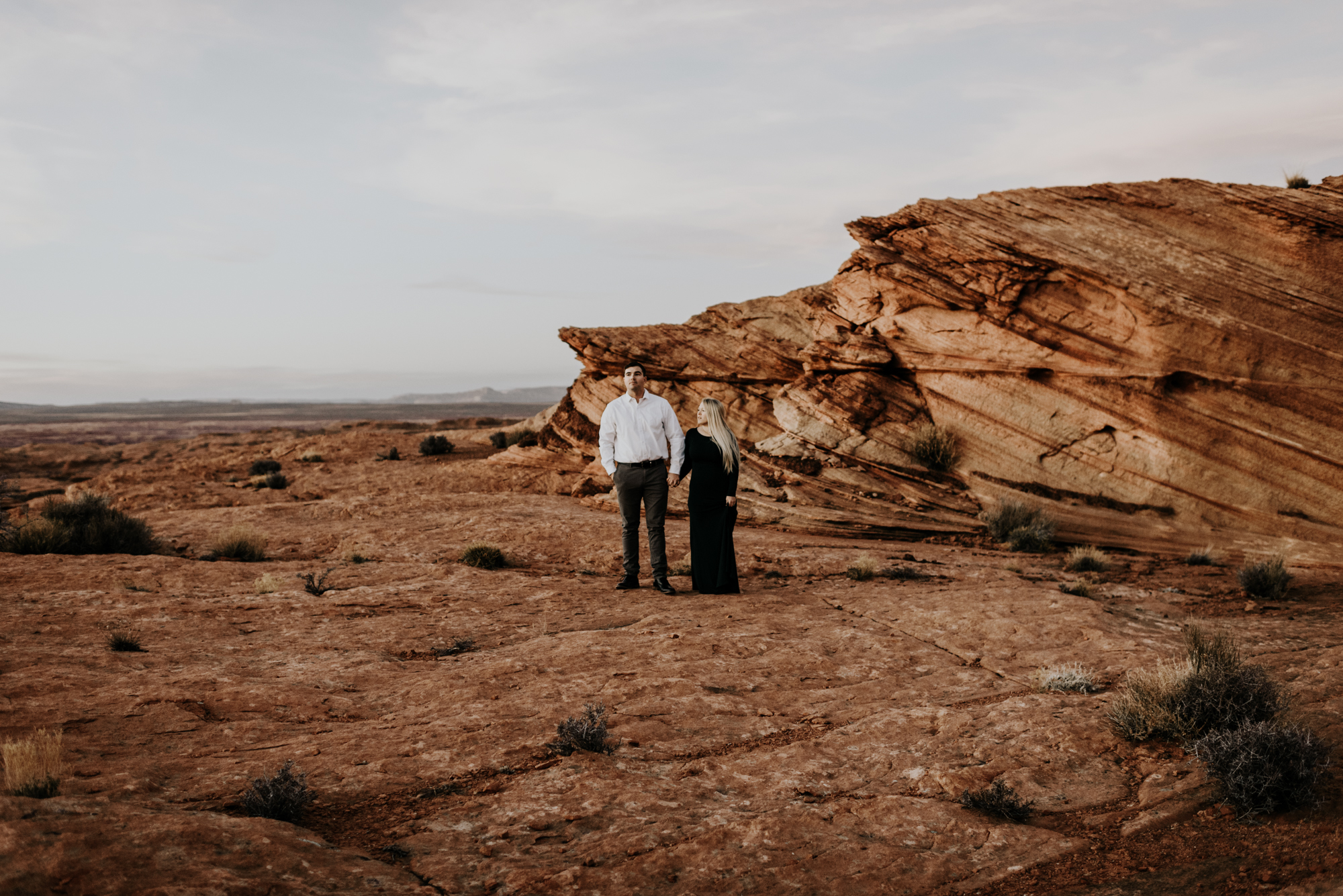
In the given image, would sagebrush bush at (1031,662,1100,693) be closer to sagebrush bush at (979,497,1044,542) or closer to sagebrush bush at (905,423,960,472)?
sagebrush bush at (979,497,1044,542)

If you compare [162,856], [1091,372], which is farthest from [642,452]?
[1091,372]

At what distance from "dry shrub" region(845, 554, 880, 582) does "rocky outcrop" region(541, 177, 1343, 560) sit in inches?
129

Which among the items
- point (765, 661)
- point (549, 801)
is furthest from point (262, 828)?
point (765, 661)

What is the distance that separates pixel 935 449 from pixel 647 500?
27.6 feet

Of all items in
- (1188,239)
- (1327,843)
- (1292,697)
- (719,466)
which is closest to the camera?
(1327,843)

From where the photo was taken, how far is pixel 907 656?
7.13 m

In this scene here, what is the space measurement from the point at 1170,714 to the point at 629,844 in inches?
148

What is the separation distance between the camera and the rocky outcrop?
12883 millimetres

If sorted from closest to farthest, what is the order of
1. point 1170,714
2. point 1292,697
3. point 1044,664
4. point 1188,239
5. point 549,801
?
point 549,801
point 1170,714
point 1292,697
point 1044,664
point 1188,239

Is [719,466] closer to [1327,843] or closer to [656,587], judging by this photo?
[656,587]

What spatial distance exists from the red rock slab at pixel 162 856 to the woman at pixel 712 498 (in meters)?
6.26

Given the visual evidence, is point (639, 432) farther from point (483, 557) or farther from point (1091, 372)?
point (1091, 372)

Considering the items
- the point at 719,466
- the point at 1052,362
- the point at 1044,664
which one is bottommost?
the point at 1044,664

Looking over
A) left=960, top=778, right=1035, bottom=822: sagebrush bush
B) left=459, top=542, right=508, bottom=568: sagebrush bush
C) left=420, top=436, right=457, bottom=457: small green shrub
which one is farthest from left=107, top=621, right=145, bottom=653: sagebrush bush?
left=420, top=436, right=457, bottom=457: small green shrub
